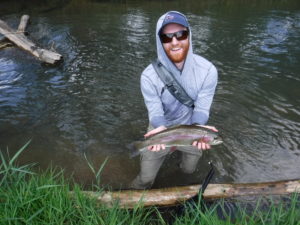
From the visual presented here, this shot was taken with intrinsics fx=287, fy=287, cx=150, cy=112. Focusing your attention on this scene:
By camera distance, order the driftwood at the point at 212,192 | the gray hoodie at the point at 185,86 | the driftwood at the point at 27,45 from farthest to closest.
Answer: the driftwood at the point at 27,45
the gray hoodie at the point at 185,86
the driftwood at the point at 212,192

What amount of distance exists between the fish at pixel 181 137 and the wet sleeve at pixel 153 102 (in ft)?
0.97

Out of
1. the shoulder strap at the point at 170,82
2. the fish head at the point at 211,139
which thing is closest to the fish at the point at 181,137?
the fish head at the point at 211,139

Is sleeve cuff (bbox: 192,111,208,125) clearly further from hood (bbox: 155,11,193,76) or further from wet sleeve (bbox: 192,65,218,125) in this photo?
hood (bbox: 155,11,193,76)

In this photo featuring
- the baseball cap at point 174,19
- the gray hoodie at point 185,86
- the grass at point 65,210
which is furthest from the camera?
the gray hoodie at point 185,86

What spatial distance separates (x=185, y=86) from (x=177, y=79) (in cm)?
16

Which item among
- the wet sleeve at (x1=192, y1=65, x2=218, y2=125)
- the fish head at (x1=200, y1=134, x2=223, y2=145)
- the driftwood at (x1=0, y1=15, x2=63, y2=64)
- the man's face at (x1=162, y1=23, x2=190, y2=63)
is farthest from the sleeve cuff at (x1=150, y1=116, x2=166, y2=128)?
the driftwood at (x1=0, y1=15, x2=63, y2=64)

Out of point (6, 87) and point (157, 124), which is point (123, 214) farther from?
point (6, 87)

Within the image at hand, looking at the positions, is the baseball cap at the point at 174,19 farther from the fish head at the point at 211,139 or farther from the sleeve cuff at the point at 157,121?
the fish head at the point at 211,139

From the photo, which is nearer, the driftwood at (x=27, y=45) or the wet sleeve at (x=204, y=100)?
the wet sleeve at (x=204, y=100)

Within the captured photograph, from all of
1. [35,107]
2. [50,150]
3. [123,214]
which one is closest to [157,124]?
[123,214]

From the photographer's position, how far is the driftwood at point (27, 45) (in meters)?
8.98

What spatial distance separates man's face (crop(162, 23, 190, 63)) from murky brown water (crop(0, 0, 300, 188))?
222 centimetres

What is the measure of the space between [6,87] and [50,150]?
334 centimetres

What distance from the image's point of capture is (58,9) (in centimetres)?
1758
